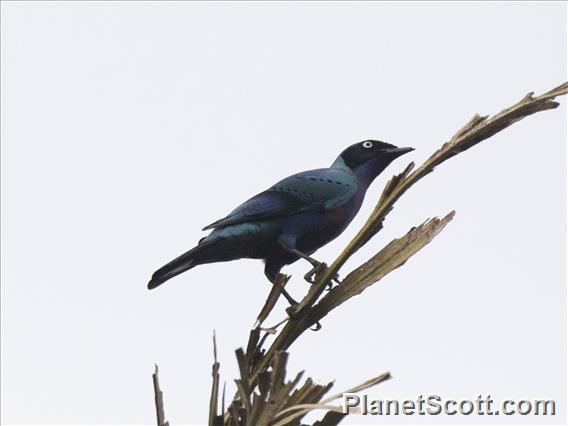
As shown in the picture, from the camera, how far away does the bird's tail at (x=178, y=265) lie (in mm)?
5020

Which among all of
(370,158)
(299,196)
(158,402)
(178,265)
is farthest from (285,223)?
(158,402)

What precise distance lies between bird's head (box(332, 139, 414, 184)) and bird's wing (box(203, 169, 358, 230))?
0.10 metres

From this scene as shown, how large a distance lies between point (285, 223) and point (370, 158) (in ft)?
2.83

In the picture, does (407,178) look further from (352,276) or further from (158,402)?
(158,402)

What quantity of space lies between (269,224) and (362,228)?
77.0 inches

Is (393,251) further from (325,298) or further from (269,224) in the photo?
(269,224)

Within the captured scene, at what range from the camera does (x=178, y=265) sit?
16.9 feet

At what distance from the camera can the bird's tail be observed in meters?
5.02

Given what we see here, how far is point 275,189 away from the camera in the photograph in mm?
5805

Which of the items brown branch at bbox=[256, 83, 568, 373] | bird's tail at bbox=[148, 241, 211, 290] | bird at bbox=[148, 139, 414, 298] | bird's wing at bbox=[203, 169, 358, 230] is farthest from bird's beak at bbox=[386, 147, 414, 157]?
brown branch at bbox=[256, 83, 568, 373]

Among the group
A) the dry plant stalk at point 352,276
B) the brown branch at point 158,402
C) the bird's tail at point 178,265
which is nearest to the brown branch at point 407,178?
the dry plant stalk at point 352,276

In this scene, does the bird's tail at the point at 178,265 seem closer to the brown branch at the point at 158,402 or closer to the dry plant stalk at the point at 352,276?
the dry plant stalk at the point at 352,276

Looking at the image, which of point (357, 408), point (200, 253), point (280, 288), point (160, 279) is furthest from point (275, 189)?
point (357, 408)

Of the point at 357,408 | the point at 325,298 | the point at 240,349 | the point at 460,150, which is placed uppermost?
the point at 460,150
